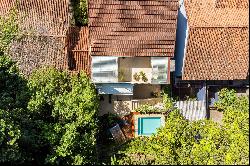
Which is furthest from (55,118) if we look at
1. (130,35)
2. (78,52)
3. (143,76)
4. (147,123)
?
(130,35)

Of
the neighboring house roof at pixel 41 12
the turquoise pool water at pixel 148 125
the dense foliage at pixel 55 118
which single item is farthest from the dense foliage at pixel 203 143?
the neighboring house roof at pixel 41 12

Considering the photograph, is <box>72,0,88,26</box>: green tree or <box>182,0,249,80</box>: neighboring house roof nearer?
<box>182,0,249,80</box>: neighboring house roof

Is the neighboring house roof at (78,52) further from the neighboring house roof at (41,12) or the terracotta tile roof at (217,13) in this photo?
the terracotta tile roof at (217,13)

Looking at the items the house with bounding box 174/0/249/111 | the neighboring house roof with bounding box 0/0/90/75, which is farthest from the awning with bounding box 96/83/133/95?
the house with bounding box 174/0/249/111

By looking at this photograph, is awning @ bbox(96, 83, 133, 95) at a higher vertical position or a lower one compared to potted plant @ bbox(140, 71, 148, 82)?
lower

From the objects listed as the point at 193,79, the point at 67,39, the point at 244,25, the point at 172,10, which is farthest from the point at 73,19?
the point at 244,25

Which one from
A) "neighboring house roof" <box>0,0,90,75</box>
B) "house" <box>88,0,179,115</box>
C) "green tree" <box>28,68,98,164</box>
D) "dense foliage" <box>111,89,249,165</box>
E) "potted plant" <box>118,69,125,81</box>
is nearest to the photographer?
"dense foliage" <box>111,89,249,165</box>

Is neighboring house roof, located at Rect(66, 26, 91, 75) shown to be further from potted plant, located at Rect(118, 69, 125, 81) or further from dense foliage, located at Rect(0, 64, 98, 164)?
potted plant, located at Rect(118, 69, 125, 81)

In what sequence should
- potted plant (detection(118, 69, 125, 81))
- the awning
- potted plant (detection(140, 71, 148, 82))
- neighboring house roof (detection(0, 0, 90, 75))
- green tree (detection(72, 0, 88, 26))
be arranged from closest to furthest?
neighboring house roof (detection(0, 0, 90, 75)), potted plant (detection(118, 69, 125, 81)), potted plant (detection(140, 71, 148, 82)), the awning, green tree (detection(72, 0, 88, 26))
